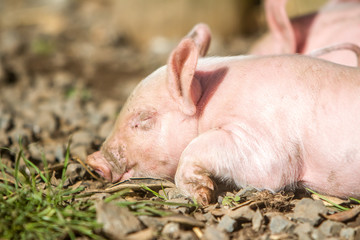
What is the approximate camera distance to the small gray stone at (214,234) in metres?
1.93

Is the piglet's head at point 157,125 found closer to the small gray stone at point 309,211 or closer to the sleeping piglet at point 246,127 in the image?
the sleeping piglet at point 246,127

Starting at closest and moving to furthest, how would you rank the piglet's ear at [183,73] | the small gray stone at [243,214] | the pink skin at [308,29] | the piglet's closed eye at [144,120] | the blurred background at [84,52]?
the small gray stone at [243,214] → the piglet's ear at [183,73] → the piglet's closed eye at [144,120] → the pink skin at [308,29] → the blurred background at [84,52]

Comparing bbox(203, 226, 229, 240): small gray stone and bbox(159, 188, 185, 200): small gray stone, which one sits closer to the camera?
bbox(203, 226, 229, 240): small gray stone

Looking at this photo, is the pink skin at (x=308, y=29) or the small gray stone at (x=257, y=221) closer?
the small gray stone at (x=257, y=221)

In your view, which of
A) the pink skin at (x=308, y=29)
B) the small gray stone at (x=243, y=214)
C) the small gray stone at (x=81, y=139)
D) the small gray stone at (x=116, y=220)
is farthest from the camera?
the pink skin at (x=308, y=29)

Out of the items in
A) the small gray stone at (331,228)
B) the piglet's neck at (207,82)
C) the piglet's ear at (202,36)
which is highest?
the piglet's ear at (202,36)

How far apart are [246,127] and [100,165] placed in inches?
31.4

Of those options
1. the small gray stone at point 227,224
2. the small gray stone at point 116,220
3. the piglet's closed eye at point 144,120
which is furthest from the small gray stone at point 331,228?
the piglet's closed eye at point 144,120

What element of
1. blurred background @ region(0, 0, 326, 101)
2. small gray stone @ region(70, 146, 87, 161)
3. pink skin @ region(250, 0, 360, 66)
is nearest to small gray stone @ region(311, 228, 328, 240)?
small gray stone @ region(70, 146, 87, 161)

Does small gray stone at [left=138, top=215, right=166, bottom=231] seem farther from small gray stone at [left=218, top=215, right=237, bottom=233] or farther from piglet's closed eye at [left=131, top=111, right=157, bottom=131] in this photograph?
piglet's closed eye at [left=131, top=111, right=157, bottom=131]

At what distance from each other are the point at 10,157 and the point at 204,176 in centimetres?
132

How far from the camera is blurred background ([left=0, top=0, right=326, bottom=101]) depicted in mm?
6066

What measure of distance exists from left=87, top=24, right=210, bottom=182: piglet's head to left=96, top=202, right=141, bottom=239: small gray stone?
55cm

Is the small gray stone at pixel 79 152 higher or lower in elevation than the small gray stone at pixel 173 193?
lower
